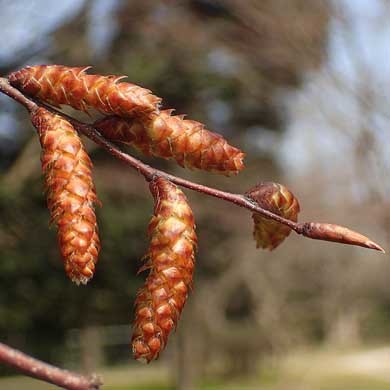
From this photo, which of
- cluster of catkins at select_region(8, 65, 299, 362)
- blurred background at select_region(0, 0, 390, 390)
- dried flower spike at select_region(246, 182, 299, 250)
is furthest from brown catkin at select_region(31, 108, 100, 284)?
blurred background at select_region(0, 0, 390, 390)

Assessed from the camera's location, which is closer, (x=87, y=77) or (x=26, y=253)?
(x=87, y=77)

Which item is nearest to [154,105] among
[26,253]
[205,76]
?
[26,253]

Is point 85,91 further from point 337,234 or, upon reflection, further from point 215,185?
point 215,185

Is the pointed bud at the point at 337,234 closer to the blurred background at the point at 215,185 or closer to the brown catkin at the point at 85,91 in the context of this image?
the brown catkin at the point at 85,91

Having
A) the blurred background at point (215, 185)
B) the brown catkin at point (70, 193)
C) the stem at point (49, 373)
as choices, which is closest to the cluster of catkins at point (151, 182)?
the brown catkin at point (70, 193)

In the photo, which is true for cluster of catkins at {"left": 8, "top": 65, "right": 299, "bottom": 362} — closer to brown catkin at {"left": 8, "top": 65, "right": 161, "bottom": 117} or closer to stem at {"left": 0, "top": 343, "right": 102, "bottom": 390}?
brown catkin at {"left": 8, "top": 65, "right": 161, "bottom": 117}

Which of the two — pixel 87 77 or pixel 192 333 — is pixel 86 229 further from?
pixel 192 333
